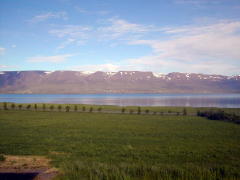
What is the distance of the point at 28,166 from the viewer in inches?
449

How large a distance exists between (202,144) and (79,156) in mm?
9401

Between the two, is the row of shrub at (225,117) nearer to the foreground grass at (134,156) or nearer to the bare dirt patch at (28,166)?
the foreground grass at (134,156)

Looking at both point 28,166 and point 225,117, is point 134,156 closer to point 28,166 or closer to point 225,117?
point 28,166

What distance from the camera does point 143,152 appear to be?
14492 millimetres

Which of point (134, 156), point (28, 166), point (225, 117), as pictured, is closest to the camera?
point (28, 166)

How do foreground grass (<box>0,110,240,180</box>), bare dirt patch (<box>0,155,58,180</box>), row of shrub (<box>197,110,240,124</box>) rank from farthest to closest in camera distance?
1. row of shrub (<box>197,110,240,124</box>)
2. bare dirt patch (<box>0,155,58,180</box>)
3. foreground grass (<box>0,110,240,180</box>)

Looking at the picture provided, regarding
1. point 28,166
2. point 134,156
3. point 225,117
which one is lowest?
point 225,117

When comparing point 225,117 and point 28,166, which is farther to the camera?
point 225,117

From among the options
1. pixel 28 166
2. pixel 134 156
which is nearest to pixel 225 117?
pixel 134 156

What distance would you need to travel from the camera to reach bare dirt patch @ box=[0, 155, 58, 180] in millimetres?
9800

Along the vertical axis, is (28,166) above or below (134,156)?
above

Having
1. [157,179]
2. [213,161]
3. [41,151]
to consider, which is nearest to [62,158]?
[41,151]

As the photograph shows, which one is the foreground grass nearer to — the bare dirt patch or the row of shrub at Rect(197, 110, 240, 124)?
the bare dirt patch

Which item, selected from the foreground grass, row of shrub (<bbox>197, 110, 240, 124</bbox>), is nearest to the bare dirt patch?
the foreground grass
